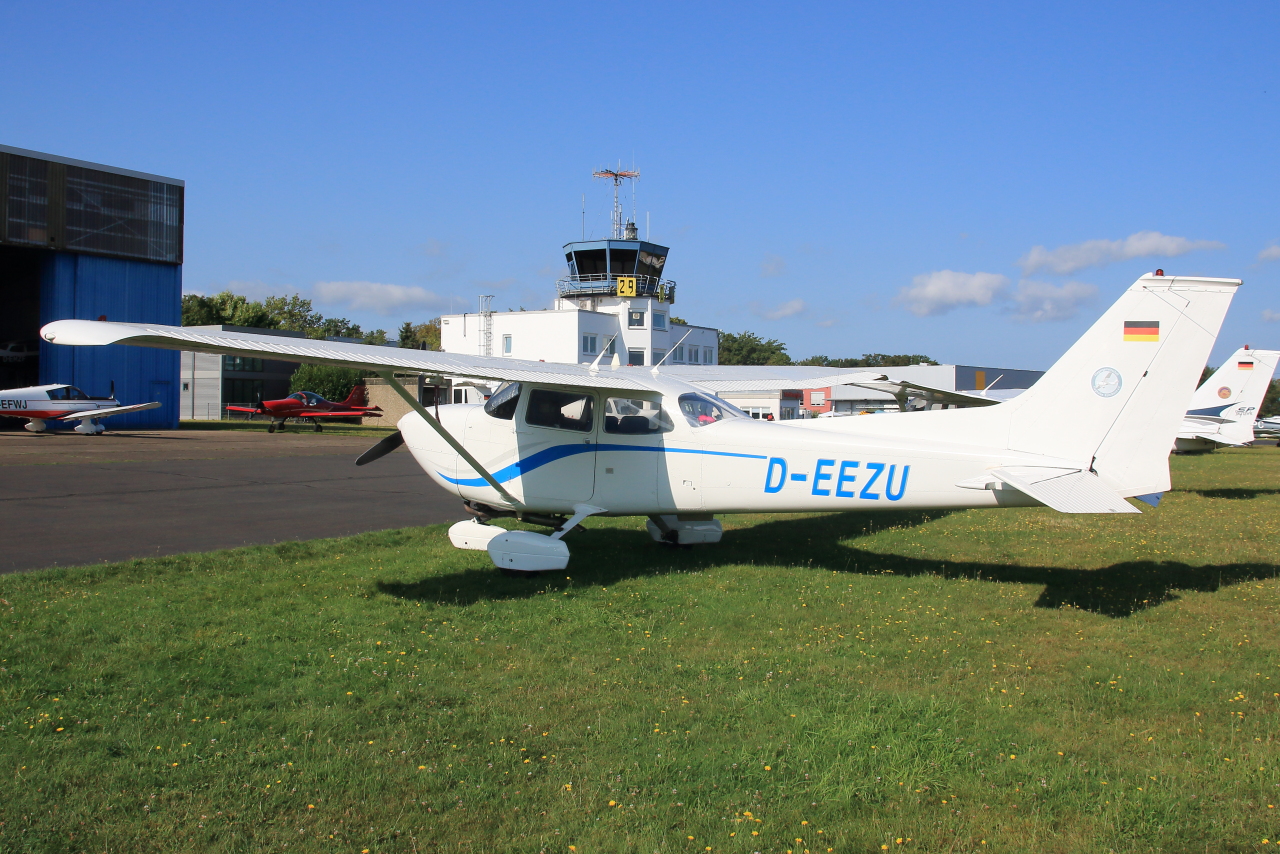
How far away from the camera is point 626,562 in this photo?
8953 mm

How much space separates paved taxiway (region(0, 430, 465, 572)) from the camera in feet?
31.1

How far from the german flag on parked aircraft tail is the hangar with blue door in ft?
129

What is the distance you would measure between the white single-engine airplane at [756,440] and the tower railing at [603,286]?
38.5 m

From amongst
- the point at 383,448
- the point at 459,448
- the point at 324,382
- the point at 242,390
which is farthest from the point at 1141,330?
the point at 242,390

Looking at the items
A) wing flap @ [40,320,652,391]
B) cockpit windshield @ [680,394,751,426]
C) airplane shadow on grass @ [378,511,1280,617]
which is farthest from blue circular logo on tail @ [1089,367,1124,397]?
wing flap @ [40,320,652,391]

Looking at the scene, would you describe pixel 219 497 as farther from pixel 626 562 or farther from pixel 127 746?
pixel 127 746

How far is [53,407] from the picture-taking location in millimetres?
31359

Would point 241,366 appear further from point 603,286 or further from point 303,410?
point 603,286

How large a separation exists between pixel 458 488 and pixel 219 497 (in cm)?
667

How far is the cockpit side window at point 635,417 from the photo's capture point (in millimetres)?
8461

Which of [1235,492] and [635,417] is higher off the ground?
[635,417]

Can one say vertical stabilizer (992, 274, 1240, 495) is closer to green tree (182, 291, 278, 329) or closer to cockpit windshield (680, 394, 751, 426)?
cockpit windshield (680, 394, 751, 426)

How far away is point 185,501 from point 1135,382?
1292 cm

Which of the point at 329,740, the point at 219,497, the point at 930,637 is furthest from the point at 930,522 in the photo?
the point at 219,497
